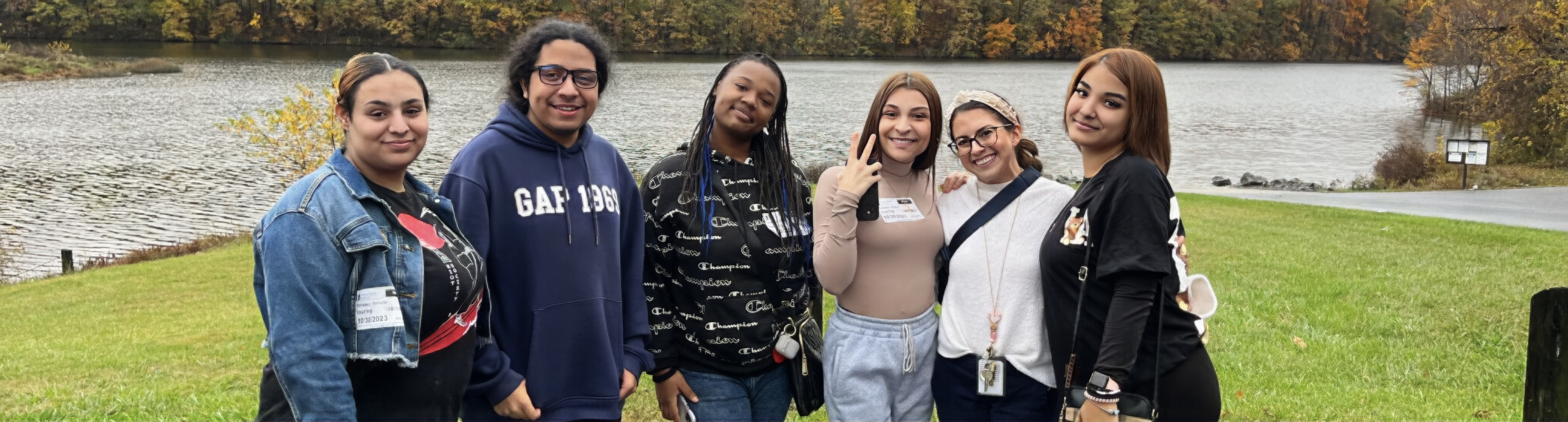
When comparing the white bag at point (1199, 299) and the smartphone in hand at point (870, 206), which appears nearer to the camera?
the white bag at point (1199, 299)

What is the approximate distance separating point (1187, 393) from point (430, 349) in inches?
88.0

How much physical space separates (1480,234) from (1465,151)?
9.68 meters

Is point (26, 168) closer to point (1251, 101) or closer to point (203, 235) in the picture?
point (203, 235)

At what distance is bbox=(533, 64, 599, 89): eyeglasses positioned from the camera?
9.95 ft

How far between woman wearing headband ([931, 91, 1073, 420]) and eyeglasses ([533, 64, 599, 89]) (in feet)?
4.27

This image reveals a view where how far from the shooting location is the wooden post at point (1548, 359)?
3.86 metres

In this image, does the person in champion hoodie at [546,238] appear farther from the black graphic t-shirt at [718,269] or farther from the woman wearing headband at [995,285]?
the woman wearing headband at [995,285]

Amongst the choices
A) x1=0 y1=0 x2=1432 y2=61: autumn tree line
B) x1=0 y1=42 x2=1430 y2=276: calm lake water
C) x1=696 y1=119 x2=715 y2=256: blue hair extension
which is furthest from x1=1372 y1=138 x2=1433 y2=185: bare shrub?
x1=0 y1=0 x2=1432 y2=61: autumn tree line

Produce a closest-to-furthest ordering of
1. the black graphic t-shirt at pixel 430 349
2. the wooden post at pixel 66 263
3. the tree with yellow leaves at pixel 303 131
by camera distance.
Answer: the black graphic t-shirt at pixel 430 349 < the wooden post at pixel 66 263 < the tree with yellow leaves at pixel 303 131

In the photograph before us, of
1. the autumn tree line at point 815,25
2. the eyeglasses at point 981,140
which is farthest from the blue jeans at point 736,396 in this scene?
the autumn tree line at point 815,25

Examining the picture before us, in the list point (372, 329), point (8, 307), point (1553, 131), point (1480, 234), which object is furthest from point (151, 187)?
point (1553, 131)

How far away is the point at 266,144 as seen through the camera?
23.6 meters

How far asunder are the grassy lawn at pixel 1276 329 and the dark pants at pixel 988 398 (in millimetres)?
2548

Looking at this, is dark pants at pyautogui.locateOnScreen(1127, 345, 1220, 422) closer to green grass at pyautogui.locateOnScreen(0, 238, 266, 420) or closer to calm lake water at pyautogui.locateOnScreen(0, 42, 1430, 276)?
calm lake water at pyautogui.locateOnScreen(0, 42, 1430, 276)
